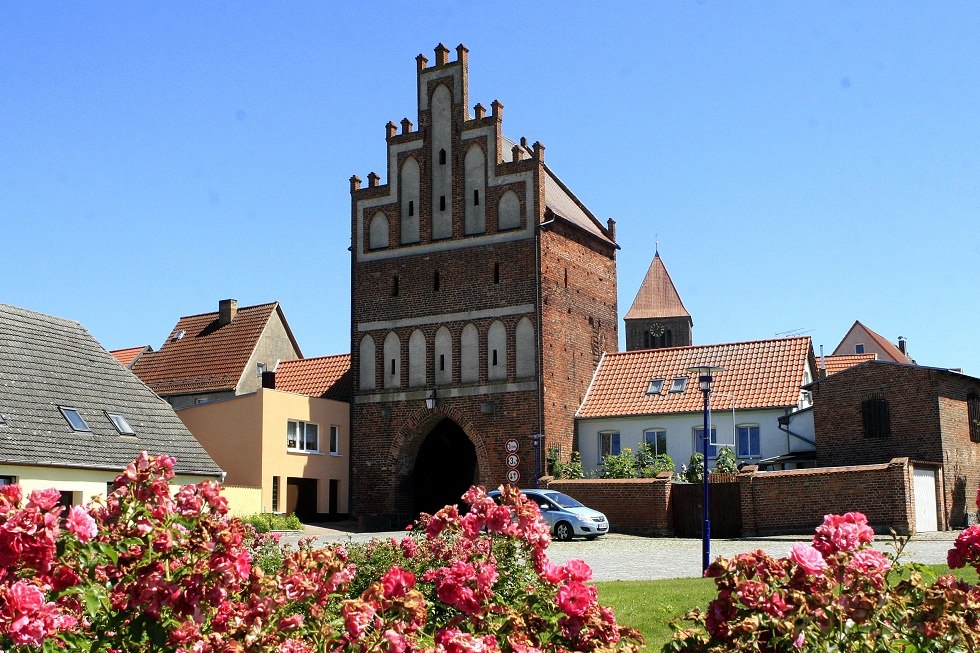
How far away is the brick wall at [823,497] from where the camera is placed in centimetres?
3164

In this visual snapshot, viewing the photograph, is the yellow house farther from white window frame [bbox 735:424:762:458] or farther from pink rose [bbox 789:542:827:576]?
pink rose [bbox 789:542:827:576]

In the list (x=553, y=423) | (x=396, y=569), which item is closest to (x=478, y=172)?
(x=553, y=423)

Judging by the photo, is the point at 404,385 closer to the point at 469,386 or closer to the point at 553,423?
the point at 469,386

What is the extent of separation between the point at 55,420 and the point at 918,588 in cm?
3133

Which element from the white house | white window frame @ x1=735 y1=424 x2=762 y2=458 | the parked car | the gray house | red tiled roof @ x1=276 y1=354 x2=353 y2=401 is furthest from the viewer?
red tiled roof @ x1=276 y1=354 x2=353 y2=401

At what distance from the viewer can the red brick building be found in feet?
120

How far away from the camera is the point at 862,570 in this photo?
507 centimetres

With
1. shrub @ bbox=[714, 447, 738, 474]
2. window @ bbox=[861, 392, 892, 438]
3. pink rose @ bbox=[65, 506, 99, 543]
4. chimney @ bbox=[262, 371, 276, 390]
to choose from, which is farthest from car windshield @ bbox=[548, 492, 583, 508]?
pink rose @ bbox=[65, 506, 99, 543]

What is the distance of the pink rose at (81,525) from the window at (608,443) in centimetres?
3920

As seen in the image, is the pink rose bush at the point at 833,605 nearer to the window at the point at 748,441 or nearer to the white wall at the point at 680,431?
the white wall at the point at 680,431

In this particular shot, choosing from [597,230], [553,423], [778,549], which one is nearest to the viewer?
[778,549]

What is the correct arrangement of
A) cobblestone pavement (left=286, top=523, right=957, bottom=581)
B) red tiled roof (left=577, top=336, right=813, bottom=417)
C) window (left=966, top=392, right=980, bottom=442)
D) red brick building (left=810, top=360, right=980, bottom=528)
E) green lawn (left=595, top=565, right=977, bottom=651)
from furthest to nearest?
red tiled roof (left=577, top=336, right=813, bottom=417) → window (left=966, top=392, right=980, bottom=442) → red brick building (left=810, top=360, right=980, bottom=528) → cobblestone pavement (left=286, top=523, right=957, bottom=581) → green lawn (left=595, top=565, right=977, bottom=651)

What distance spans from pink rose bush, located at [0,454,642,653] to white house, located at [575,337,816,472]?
34953 millimetres

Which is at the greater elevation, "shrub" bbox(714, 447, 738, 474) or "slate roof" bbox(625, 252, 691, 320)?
"slate roof" bbox(625, 252, 691, 320)
